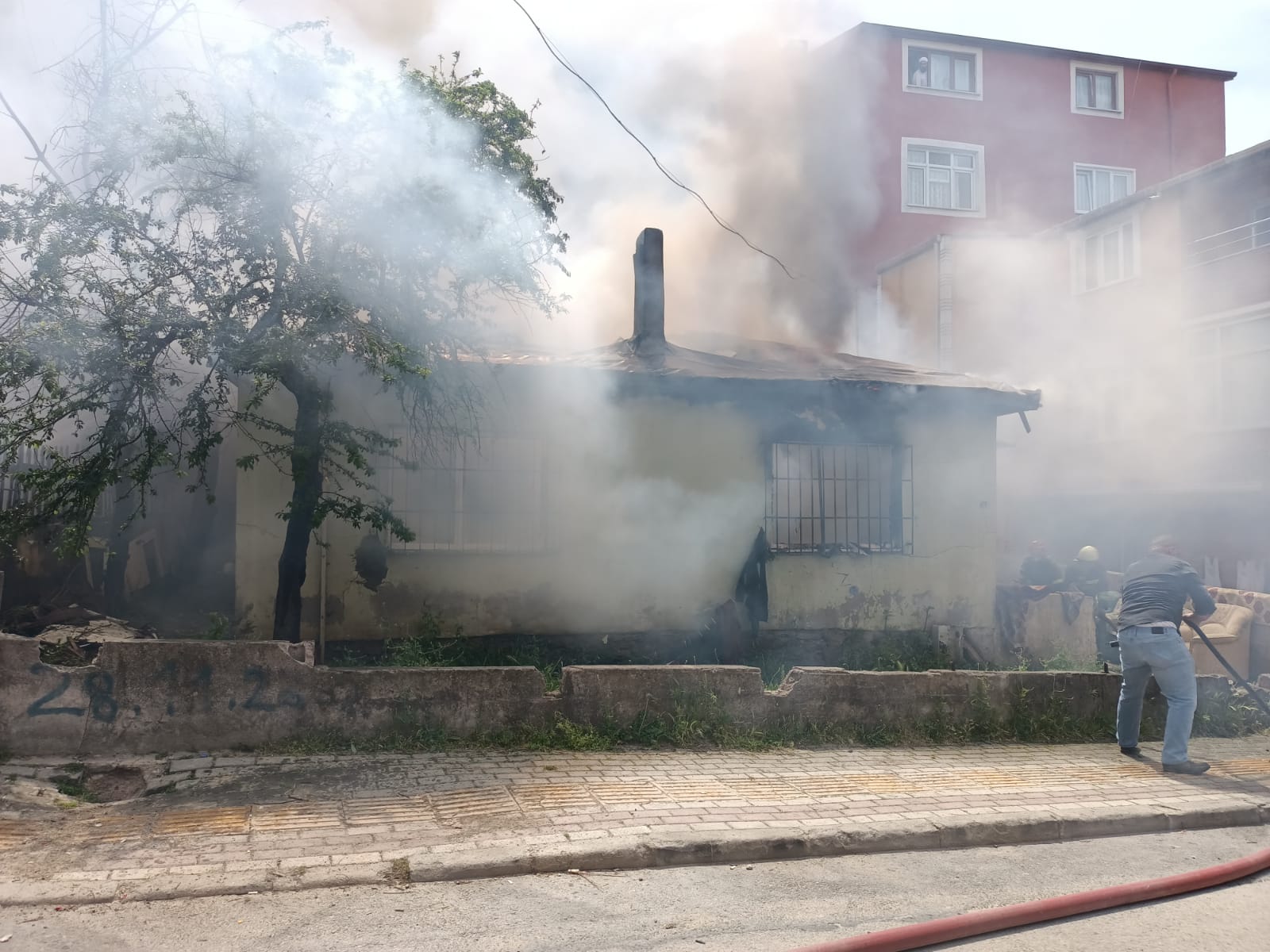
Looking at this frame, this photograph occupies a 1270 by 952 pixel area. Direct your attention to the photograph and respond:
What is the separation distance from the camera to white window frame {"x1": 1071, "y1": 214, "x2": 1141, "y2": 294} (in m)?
19.1

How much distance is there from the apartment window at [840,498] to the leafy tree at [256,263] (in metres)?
3.96

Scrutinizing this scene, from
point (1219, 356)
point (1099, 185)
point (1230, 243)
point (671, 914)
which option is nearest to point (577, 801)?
point (671, 914)

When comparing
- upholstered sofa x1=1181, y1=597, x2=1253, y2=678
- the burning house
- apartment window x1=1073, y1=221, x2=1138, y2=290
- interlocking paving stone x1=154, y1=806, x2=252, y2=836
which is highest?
apartment window x1=1073, y1=221, x2=1138, y2=290

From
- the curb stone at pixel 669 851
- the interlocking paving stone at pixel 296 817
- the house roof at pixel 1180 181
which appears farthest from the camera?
the house roof at pixel 1180 181

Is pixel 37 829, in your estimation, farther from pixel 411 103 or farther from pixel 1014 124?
→ pixel 1014 124

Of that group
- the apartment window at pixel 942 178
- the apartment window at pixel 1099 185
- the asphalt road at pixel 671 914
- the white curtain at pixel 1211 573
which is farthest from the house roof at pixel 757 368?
the apartment window at pixel 1099 185

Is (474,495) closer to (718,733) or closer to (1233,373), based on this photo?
(718,733)

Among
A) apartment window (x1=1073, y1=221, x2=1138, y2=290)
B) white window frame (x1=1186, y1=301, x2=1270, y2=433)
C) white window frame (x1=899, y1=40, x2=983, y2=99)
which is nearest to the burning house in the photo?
white window frame (x1=1186, y1=301, x2=1270, y2=433)

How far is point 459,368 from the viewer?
7801 millimetres

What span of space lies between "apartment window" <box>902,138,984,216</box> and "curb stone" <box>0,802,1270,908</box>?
2187 cm

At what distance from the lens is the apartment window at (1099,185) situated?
87.4 feet

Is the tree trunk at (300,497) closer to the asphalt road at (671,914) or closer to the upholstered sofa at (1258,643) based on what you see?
the asphalt road at (671,914)

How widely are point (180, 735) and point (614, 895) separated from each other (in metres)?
3.16

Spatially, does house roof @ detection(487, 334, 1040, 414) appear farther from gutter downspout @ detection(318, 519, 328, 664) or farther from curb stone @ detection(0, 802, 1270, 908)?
curb stone @ detection(0, 802, 1270, 908)
